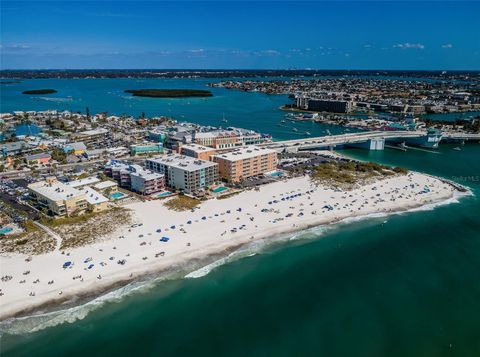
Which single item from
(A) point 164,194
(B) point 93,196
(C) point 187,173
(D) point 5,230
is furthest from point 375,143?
(D) point 5,230

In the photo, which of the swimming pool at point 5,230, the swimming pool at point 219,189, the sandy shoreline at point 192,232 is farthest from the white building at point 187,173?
the swimming pool at point 5,230

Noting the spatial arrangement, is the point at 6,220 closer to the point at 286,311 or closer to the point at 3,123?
the point at 286,311

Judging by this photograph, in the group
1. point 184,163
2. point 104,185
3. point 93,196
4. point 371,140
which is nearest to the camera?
point 93,196

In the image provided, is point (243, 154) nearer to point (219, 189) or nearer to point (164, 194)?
point (219, 189)

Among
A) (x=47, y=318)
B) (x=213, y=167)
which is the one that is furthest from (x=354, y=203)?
(x=47, y=318)

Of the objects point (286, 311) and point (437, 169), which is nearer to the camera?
point (286, 311)

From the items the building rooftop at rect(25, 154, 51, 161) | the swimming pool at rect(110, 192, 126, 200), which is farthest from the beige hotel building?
the building rooftop at rect(25, 154, 51, 161)

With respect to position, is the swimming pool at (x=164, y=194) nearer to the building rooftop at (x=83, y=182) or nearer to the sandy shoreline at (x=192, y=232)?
the sandy shoreline at (x=192, y=232)
